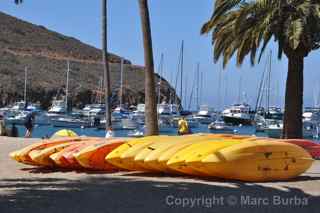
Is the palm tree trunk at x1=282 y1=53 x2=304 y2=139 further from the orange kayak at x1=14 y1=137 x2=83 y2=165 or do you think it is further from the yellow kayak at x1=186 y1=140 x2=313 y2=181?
the orange kayak at x1=14 y1=137 x2=83 y2=165

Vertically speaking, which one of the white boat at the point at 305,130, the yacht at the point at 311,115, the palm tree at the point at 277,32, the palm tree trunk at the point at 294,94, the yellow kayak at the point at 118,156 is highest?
the palm tree at the point at 277,32

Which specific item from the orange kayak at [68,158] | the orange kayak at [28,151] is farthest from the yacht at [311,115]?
the orange kayak at [68,158]

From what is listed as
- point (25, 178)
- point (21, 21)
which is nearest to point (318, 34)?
point (25, 178)

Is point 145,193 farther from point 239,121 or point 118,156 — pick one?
point 239,121

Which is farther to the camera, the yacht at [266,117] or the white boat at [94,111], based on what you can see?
the white boat at [94,111]

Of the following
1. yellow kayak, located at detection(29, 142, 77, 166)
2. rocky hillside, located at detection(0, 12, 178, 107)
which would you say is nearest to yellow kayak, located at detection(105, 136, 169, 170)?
yellow kayak, located at detection(29, 142, 77, 166)

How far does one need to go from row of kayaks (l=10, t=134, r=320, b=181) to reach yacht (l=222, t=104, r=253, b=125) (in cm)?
5164

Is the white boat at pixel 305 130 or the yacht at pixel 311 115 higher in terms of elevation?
the yacht at pixel 311 115

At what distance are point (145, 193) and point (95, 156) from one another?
3930mm

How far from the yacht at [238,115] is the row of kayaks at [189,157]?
169 ft

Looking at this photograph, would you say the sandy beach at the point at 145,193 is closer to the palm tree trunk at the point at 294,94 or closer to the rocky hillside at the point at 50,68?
the palm tree trunk at the point at 294,94

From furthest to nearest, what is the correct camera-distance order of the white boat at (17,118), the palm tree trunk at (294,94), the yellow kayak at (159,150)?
the white boat at (17,118) < the palm tree trunk at (294,94) < the yellow kayak at (159,150)

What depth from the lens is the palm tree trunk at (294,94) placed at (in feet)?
68.5

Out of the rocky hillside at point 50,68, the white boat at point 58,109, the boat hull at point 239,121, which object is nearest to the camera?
the white boat at point 58,109
